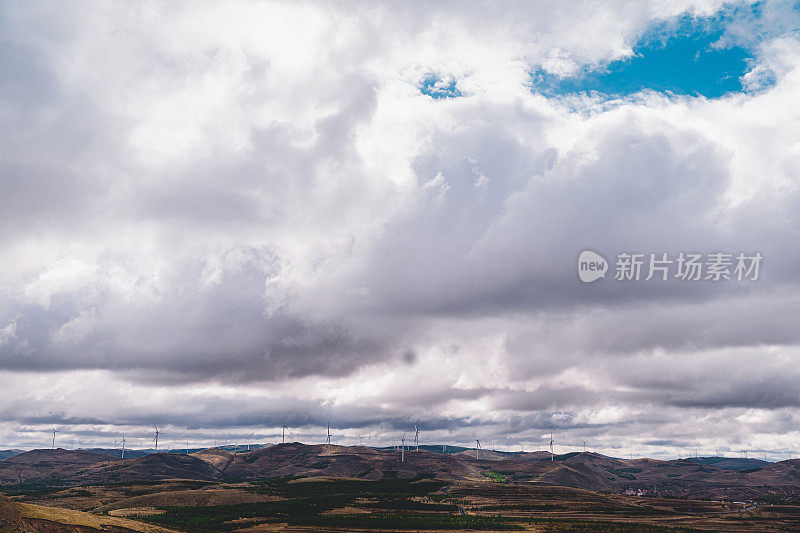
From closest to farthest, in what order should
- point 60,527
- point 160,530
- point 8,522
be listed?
1. point 8,522
2. point 60,527
3. point 160,530

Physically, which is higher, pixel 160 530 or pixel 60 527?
pixel 60 527

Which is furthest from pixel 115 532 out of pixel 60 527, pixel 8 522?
pixel 8 522

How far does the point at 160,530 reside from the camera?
184875 mm

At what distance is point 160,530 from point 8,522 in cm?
5569

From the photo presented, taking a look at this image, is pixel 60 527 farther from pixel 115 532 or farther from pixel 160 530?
pixel 160 530

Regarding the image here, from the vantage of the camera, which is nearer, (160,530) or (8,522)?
(8,522)

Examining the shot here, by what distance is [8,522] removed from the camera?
13588 cm

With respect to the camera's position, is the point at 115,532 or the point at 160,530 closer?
the point at 115,532

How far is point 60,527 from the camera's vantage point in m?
145

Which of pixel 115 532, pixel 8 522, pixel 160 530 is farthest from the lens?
pixel 160 530

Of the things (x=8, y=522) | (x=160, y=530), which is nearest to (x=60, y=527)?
(x=8, y=522)

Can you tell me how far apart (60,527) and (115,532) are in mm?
15172

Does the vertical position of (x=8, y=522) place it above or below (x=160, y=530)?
above

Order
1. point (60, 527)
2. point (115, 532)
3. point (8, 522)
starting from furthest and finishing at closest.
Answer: point (115, 532) < point (60, 527) < point (8, 522)
